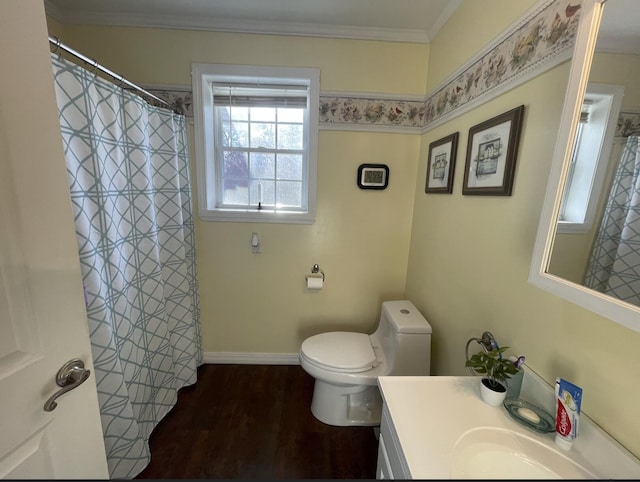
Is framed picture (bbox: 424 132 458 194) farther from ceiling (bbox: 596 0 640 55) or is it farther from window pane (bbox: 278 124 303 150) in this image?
window pane (bbox: 278 124 303 150)

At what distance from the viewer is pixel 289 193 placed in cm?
197

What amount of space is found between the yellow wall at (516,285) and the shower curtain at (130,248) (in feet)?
5.17

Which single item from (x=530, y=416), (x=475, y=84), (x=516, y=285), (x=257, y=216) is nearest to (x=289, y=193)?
(x=257, y=216)

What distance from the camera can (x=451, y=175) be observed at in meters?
1.36

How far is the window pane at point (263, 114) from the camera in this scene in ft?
6.13

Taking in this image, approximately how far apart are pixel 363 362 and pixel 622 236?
46.6 inches

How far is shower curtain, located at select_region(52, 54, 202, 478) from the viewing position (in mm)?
998

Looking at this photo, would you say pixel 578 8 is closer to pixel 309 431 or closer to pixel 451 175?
pixel 451 175

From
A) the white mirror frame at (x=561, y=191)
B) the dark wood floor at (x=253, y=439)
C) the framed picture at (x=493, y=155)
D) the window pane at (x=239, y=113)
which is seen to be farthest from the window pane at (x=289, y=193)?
the white mirror frame at (x=561, y=191)

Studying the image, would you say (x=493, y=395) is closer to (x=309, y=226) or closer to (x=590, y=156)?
(x=590, y=156)

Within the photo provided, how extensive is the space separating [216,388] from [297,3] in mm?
2495

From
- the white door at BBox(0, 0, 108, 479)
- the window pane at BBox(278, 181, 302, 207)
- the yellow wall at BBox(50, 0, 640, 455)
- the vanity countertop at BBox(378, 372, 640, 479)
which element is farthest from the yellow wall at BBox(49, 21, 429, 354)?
the white door at BBox(0, 0, 108, 479)

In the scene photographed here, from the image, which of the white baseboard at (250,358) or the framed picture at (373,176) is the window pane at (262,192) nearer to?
the framed picture at (373,176)

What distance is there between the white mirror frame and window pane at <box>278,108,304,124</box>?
1494mm
